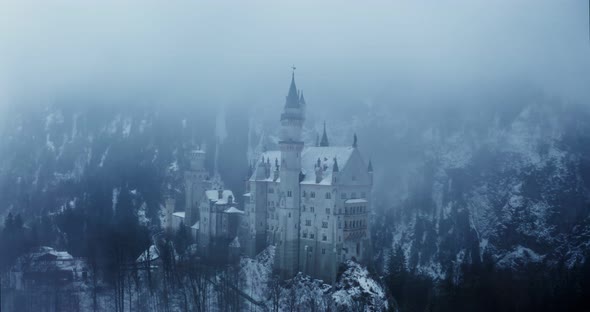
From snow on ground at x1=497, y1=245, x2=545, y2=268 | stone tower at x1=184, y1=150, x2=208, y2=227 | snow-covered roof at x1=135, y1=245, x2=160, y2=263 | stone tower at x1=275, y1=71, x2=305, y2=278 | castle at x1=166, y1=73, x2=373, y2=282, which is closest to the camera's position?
castle at x1=166, y1=73, x2=373, y2=282

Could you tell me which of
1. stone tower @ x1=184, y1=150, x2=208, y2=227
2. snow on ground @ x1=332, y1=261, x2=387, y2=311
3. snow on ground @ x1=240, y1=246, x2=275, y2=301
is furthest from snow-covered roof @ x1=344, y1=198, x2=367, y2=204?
stone tower @ x1=184, y1=150, x2=208, y2=227

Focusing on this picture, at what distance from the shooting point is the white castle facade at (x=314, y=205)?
8406 cm

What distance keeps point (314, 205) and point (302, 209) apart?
297 cm

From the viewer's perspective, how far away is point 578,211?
113312 mm

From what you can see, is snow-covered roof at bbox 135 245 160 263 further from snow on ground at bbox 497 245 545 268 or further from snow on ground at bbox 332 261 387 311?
snow on ground at bbox 497 245 545 268

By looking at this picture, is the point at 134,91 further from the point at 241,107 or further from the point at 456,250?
the point at 456,250

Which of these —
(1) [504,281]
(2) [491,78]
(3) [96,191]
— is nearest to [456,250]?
(1) [504,281]

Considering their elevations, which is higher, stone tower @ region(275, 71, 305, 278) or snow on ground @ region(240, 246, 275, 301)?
stone tower @ region(275, 71, 305, 278)

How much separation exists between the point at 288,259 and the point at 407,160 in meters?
56.3

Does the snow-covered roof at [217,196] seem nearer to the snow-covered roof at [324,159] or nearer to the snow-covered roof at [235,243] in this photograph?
the snow-covered roof at [235,243]

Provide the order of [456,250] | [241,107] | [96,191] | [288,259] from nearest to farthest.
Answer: [288,259]
[456,250]
[96,191]
[241,107]

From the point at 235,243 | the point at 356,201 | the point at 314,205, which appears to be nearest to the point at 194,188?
the point at 235,243

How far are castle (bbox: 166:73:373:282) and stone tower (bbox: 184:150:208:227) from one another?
38.0 feet

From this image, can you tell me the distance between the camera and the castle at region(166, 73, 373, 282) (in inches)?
3319
